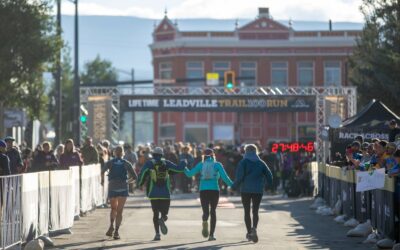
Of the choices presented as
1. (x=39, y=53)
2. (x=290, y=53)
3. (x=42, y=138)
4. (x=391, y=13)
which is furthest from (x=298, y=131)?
(x=39, y=53)

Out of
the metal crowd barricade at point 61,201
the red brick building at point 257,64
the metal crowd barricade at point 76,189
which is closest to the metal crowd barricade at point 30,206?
the metal crowd barricade at point 61,201

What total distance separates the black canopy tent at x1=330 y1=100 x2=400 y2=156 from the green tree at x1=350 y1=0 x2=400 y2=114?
33.4ft

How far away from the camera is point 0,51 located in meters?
39.4

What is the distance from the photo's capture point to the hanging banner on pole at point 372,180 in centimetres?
2094

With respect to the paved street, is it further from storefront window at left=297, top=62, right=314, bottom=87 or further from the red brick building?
storefront window at left=297, top=62, right=314, bottom=87

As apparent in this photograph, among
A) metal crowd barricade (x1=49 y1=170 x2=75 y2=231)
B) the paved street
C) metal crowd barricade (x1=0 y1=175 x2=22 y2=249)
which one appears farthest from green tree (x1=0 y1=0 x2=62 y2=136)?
metal crowd barricade (x1=0 y1=175 x2=22 y2=249)

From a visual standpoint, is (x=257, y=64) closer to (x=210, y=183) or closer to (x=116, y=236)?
(x=210, y=183)

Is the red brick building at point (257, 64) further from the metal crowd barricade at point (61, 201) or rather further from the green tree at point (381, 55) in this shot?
the metal crowd barricade at point (61, 201)

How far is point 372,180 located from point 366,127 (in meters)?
12.2

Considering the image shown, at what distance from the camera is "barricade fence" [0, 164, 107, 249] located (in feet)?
61.1

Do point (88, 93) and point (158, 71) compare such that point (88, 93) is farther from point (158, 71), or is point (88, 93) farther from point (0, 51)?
point (158, 71)

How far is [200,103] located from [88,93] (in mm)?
5232

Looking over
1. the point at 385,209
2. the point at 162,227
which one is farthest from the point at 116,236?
the point at 385,209

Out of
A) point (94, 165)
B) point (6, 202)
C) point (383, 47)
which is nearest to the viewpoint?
point (6, 202)
